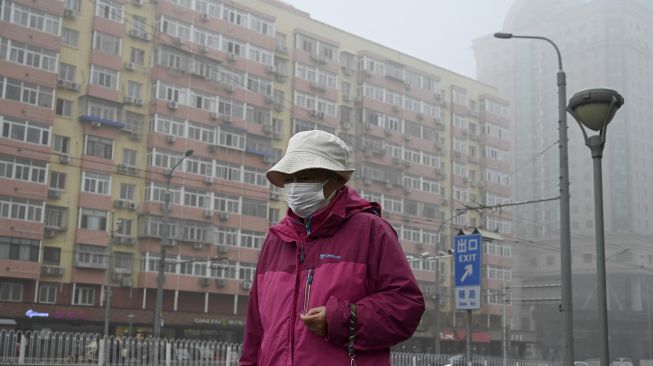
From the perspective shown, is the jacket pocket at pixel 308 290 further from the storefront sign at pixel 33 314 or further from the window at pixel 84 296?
the window at pixel 84 296

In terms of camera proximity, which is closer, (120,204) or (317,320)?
(317,320)

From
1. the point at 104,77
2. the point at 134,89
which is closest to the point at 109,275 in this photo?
the point at 134,89

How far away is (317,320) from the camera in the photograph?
2.26 metres

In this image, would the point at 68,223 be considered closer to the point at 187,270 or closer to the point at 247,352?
the point at 187,270

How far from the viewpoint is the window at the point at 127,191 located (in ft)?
124

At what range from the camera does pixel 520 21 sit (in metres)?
38.5

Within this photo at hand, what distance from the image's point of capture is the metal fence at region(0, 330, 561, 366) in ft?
61.6

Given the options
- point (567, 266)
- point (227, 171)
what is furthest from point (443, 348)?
point (567, 266)

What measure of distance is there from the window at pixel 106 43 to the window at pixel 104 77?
2.98 feet

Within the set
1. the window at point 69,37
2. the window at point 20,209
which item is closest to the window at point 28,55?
the window at point 69,37

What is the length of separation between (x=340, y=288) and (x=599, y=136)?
6356 millimetres

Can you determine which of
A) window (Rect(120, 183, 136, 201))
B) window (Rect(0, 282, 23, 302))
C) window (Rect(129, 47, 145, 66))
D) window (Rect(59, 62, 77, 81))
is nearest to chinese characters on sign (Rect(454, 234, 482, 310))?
window (Rect(0, 282, 23, 302))

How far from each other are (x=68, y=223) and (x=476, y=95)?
30876mm

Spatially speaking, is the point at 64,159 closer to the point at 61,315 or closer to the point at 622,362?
the point at 61,315
